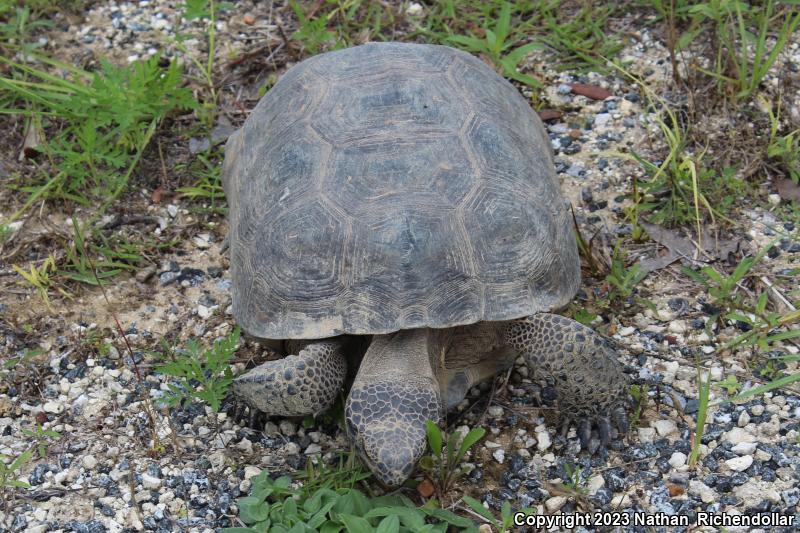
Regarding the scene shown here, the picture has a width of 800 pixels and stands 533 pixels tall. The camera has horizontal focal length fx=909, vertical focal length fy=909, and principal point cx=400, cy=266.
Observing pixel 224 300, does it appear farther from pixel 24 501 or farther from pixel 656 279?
pixel 656 279

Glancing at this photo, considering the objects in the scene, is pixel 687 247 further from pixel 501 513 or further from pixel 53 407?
pixel 53 407

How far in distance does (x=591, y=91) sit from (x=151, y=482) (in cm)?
326

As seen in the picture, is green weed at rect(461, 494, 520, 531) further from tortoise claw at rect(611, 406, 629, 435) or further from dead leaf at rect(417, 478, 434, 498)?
tortoise claw at rect(611, 406, 629, 435)

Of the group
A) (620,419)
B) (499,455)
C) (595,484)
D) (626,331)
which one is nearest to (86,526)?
(499,455)

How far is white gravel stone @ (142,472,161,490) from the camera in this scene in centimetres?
336

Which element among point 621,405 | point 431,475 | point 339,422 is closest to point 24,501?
point 339,422

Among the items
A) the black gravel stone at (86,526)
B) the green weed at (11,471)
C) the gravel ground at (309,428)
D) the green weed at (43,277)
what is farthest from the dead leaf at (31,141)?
A: the black gravel stone at (86,526)

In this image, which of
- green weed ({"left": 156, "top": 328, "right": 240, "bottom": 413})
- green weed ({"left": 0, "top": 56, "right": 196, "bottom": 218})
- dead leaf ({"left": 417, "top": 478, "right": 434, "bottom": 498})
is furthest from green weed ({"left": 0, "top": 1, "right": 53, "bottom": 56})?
dead leaf ({"left": 417, "top": 478, "right": 434, "bottom": 498})

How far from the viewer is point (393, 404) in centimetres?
318

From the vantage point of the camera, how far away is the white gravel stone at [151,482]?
11.0ft

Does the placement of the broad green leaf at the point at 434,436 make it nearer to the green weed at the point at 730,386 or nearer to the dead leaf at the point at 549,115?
the green weed at the point at 730,386

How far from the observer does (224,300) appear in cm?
430

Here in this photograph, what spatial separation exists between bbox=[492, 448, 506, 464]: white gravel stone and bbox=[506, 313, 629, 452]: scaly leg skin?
0.84 ft

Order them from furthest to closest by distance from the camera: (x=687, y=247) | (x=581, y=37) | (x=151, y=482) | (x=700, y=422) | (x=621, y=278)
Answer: (x=581, y=37)
(x=687, y=247)
(x=621, y=278)
(x=151, y=482)
(x=700, y=422)
